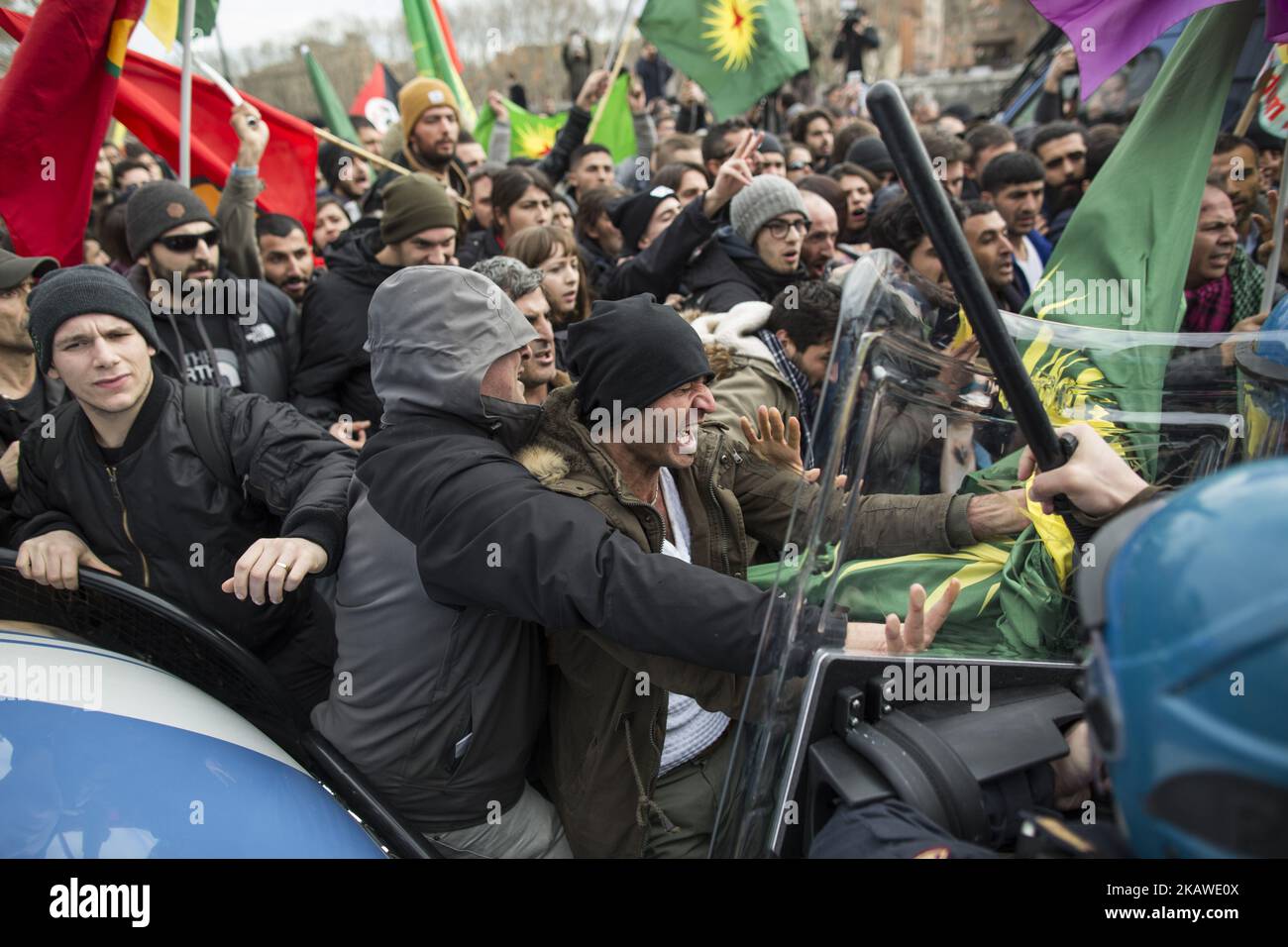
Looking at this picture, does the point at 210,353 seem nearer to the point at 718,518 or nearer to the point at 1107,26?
the point at 718,518

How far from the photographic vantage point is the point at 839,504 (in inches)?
65.1

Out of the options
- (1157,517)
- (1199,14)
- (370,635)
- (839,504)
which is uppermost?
(1199,14)

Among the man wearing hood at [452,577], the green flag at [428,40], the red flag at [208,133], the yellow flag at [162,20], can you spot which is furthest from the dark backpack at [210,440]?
the green flag at [428,40]

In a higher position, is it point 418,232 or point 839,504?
point 418,232

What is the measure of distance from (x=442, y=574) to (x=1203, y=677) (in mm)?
1289

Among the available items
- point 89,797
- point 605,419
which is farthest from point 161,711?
point 605,419

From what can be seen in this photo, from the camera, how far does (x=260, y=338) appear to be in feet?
13.3

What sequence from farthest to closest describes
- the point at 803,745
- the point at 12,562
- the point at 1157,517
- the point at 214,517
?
1. the point at 214,517
2. the point at 12,562
3. the point at 803,745
4. the point at 1157,517

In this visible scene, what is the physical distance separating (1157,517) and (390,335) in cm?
155

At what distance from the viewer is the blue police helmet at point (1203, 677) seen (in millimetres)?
872

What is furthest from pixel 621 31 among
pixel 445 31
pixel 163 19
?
pixel 163 19

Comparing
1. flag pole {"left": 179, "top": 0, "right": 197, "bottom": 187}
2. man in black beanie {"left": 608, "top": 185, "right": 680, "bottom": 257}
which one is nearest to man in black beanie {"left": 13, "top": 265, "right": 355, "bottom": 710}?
flag pole {"left": 179, "top": 0, "right": 197, "bottom": 187}

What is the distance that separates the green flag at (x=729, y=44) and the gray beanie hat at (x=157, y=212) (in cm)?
435

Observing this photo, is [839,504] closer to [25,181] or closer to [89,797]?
[89,797]
